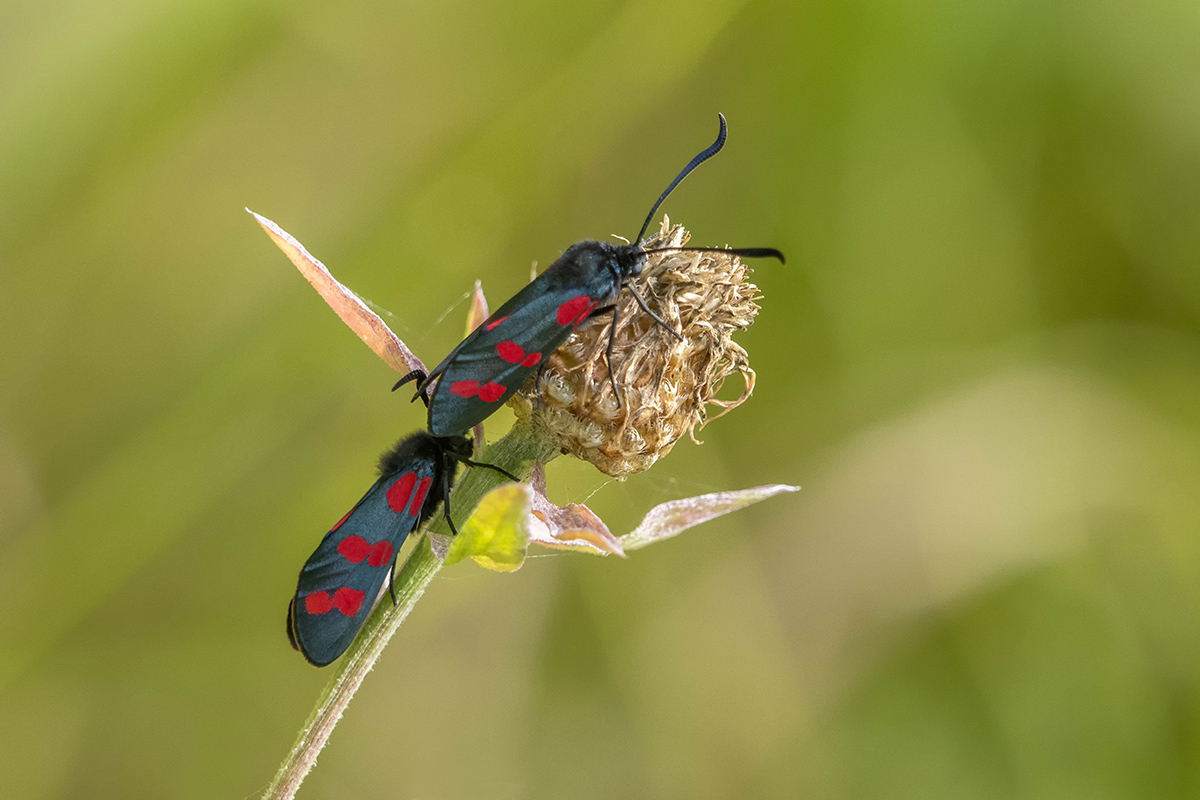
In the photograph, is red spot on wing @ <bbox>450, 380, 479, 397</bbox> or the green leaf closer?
the green leaf

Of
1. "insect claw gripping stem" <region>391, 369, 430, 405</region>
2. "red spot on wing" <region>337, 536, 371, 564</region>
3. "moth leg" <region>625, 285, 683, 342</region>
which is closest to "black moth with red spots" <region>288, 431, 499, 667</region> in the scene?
"red spot on wing" <region>337, 536, 371, 564</region>

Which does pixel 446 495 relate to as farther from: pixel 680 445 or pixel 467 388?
pixel 680 445

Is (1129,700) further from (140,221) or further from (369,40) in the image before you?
(140,221)

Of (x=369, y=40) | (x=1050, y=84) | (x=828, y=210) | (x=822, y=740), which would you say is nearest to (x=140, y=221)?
(x=369, y=40)

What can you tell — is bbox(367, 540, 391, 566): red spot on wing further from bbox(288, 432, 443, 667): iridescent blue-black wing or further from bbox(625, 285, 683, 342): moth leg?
bbox(625, 285, 683, 342): moth leg

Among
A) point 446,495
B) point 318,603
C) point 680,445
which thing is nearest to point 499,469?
point 446,495
